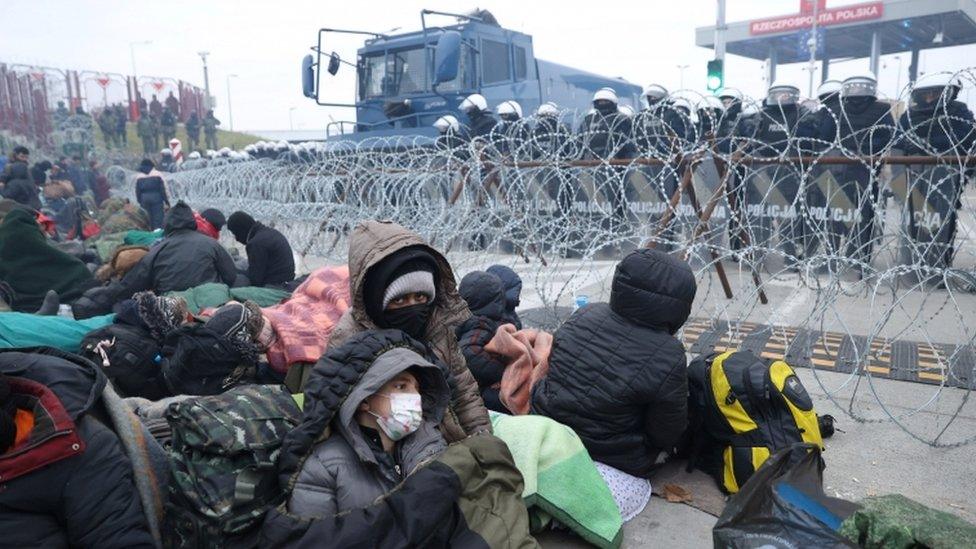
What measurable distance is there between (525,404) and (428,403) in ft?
3.50

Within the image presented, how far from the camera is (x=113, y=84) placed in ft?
97.4

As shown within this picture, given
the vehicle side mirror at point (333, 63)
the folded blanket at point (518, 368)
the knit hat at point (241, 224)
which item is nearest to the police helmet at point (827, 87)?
the folded blanket at point (518, 368)

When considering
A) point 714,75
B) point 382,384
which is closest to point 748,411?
point 382,384

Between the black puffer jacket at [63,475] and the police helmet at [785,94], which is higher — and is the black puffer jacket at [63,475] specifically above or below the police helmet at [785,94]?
below

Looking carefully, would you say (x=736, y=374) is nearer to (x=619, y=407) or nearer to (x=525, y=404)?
(x=619, y=407)

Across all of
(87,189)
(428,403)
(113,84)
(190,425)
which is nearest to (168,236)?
(190,425)

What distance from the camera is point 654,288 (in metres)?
2.85

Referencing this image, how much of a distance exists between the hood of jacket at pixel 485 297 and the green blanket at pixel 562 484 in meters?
1.01

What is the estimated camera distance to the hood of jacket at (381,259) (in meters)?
2.62

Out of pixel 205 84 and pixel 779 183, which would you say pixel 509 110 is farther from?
pixel 205 84

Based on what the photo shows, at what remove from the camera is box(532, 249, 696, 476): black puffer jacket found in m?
2.84

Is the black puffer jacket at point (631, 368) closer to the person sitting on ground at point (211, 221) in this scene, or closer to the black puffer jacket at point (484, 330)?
the black puffer jacket at point (484, 330)

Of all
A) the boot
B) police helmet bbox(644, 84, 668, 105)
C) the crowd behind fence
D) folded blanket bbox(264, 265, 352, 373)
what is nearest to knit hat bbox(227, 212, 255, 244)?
the boot

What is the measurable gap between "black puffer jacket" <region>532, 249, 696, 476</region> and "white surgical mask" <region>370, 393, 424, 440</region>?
3.22 ft
